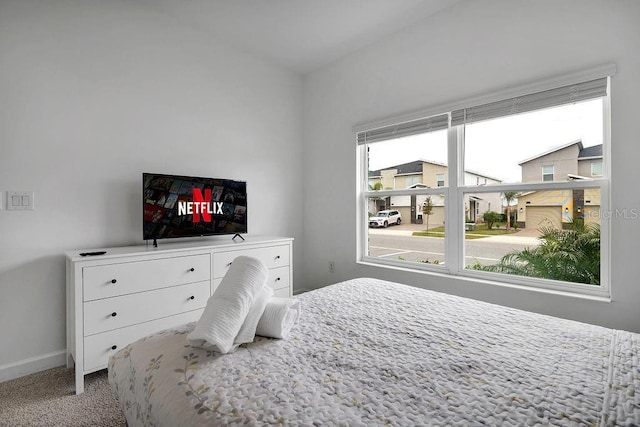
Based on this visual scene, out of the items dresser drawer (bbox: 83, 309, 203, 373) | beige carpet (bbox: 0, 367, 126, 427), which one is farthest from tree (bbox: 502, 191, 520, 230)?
beige carpet (bbox: 0, 367, 126, 427)

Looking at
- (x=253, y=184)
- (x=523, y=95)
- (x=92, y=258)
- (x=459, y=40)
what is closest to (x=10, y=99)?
(x=92, y=258)

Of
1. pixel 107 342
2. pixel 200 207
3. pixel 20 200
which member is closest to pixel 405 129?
pixel 200 207

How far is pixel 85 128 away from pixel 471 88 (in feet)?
9.54

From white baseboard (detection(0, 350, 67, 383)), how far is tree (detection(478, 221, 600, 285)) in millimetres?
3294

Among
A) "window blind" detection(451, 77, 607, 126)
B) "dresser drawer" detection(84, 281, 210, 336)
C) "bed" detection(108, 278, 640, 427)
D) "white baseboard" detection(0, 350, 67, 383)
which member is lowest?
"white baseboard" detection(0, 350, 67, 383)

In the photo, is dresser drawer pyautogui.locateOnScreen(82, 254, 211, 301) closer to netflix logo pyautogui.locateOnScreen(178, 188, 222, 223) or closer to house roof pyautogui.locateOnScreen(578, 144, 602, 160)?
netflix logo pyautogui.locateOnScreen(178, 188, 222, 223)

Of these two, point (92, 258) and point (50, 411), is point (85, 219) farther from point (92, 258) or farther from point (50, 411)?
point (50, 411)

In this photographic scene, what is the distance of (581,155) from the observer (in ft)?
6.83

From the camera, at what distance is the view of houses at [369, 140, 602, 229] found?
2.06 m

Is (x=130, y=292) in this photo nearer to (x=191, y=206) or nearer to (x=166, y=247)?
(x=166, y=247)

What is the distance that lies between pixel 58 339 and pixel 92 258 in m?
0.83

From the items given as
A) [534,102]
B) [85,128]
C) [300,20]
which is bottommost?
[85,128]

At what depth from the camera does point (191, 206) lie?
8.55 feet

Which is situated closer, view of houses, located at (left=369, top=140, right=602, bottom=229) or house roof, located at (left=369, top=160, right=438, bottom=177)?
view of houses, located at (left=369, top=140, right=602, bottom=229)
